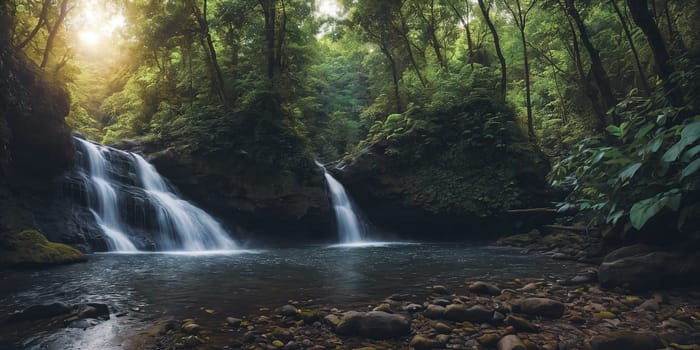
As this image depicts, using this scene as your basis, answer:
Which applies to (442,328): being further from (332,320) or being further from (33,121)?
(33,121)

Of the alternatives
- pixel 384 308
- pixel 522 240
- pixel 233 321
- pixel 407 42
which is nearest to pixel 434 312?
pixel 384 308

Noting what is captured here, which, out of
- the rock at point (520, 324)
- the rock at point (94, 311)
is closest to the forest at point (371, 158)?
the rock at point (520, 324)

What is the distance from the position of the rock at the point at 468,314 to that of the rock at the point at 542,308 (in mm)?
485

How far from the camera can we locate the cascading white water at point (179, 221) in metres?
13.5

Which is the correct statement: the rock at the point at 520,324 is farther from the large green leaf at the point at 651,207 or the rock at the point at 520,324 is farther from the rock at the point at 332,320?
the rock at the point at 332,320

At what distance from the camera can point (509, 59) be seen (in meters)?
26.3

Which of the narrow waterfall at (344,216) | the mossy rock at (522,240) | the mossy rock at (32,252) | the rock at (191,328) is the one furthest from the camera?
the narrow waterfall at (344,216)

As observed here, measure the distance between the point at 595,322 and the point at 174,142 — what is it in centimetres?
1717

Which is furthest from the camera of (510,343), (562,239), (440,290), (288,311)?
(562,239)

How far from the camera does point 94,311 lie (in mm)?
4391

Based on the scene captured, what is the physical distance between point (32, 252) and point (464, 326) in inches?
377

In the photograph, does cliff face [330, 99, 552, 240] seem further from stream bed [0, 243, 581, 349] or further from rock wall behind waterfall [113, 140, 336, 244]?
stream bed [0, 243, 581, 349]

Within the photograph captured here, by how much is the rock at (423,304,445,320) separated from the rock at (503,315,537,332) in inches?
26.4

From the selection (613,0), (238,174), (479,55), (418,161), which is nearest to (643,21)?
(613,0)
